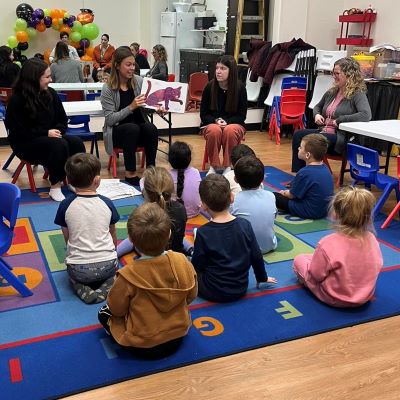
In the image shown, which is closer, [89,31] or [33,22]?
[33,22]

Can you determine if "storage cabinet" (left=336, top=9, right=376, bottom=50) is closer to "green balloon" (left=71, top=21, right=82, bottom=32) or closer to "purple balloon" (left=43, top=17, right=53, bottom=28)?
"green balloon" (left=71, top=21, right=82, bottom=32)

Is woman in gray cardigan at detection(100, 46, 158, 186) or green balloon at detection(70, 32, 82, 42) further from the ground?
green balloon at detection(70, 32, 82, 42)

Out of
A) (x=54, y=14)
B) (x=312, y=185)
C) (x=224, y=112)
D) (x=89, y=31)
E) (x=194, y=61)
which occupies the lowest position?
(x=312, y=185)

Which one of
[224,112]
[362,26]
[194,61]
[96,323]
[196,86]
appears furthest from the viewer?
[194,61]

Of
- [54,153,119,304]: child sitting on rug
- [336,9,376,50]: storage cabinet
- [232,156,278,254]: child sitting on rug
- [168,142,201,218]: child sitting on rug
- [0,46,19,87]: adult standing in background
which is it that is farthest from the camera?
[336,9,376,50]: storage cabinet

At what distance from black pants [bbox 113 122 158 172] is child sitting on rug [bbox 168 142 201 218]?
3.54 ft

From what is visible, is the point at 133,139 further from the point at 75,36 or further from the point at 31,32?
the point at 31,32

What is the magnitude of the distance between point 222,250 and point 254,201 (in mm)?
630

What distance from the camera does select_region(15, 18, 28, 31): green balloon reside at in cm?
954

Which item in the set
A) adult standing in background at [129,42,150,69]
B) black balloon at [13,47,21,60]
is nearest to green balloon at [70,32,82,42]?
black balloon at [13,47,21,60]

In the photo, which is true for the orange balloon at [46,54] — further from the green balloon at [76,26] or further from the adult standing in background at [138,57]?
the adult standing in background at [138,57]

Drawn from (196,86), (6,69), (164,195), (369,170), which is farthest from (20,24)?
(164,195)

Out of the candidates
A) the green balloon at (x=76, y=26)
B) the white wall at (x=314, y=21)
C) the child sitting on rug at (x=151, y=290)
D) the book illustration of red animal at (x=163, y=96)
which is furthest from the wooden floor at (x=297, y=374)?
the green balloon at (x=76, y=26)

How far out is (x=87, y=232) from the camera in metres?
2.50
